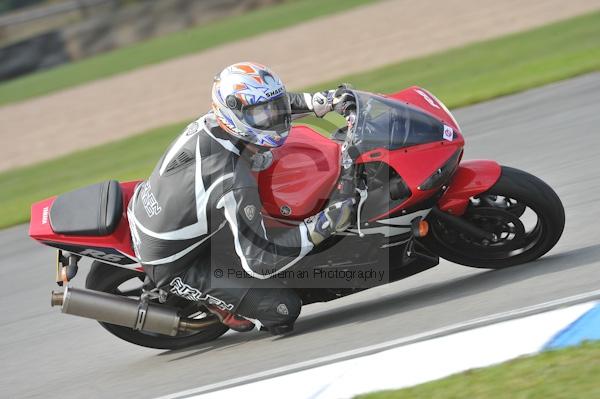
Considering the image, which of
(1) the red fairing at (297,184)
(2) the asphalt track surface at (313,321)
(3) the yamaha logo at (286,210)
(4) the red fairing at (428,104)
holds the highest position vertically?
(4) the red fairing at (428,104)

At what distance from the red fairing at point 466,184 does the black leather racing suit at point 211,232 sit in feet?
2.70

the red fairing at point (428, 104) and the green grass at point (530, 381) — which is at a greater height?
the red fairing at point (428, 104)

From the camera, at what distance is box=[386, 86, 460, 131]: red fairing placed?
5094mm

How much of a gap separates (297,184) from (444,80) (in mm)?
7879

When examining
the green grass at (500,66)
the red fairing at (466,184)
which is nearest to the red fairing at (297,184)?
the red fairing at (466,184)

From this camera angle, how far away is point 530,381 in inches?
148

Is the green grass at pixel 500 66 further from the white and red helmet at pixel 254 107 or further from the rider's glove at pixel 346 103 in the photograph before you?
the white and red helmet at pixel 254 107

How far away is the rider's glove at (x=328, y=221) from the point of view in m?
4.93

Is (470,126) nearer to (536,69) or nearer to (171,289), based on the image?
(536,69)

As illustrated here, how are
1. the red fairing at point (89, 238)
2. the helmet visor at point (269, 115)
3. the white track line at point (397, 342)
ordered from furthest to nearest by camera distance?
the red fairing at point (89, 238) → the helmet visor at point (269, 115) → the white track line at point (397, 342)

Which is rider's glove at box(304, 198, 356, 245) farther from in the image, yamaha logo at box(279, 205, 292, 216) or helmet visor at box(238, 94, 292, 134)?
helmet visor at box(238, 94, 292, 134)

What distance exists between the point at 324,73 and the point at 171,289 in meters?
10.2

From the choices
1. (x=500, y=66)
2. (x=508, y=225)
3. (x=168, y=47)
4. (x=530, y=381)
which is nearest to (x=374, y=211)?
(x=508, y=225)

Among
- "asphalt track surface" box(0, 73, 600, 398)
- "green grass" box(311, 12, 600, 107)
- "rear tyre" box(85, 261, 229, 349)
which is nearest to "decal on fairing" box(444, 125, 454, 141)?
"asphalt track surface" box(0, 73, 600, 398)
